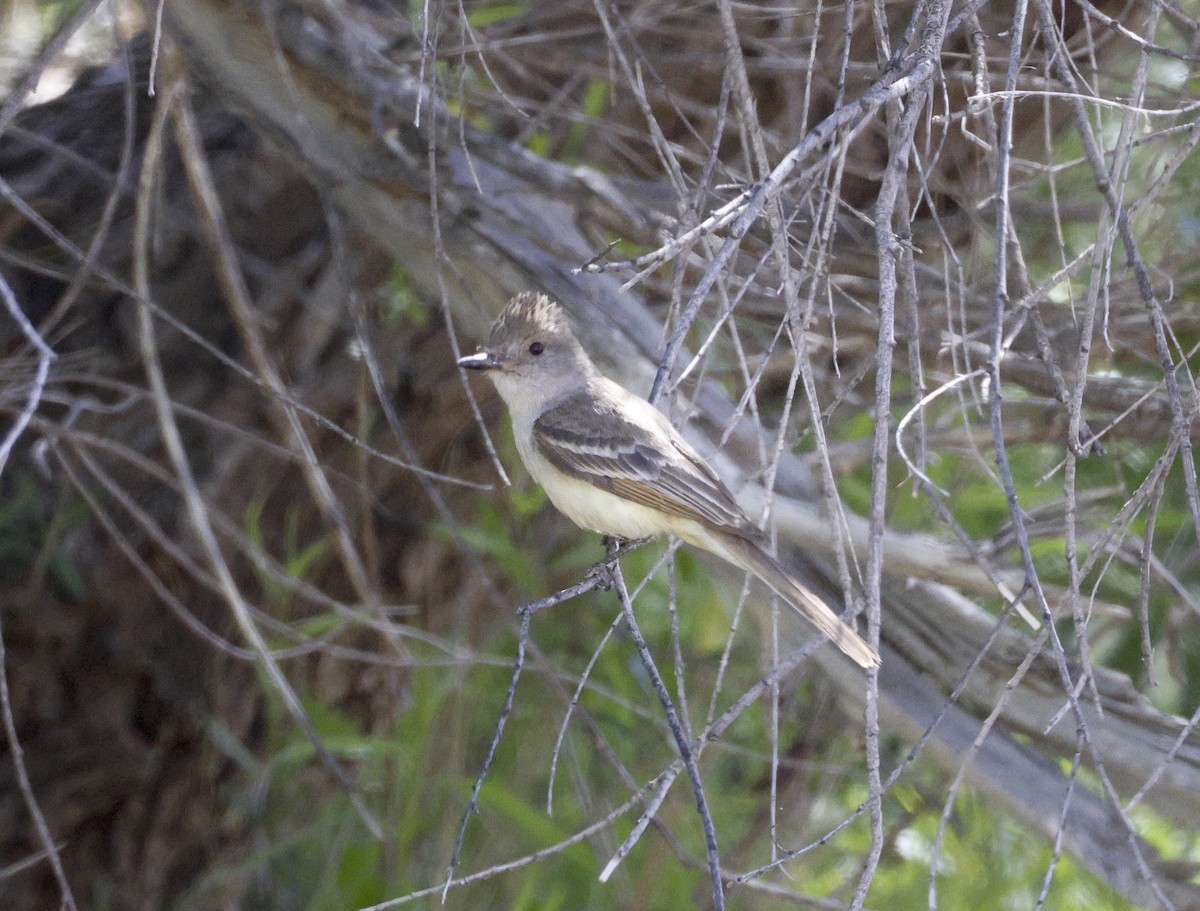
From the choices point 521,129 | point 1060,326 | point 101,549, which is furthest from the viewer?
point 101,549

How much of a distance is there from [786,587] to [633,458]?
550 millimetres

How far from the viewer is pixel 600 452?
3.14 m

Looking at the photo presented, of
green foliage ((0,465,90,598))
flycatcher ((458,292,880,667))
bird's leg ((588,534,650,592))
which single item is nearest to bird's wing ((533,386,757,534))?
flycatcher ((458,292,880,667))

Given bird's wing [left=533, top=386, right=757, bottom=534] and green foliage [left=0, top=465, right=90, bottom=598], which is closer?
bird's wing [left=533, top=386, right=757, bottom=534]

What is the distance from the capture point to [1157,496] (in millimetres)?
2104

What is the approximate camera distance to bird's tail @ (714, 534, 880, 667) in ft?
8.04

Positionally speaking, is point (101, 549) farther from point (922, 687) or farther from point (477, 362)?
point (922, 687)

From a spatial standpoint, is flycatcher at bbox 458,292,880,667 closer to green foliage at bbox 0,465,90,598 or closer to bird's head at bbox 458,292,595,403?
bird's head at bbox 458,292,595,403

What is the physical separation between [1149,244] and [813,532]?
7.07 feet

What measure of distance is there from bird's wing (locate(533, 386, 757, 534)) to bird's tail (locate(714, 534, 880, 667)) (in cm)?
5

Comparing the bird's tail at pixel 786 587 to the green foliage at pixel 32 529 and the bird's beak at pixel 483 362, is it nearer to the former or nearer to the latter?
the bird's beak at pixel 483 362

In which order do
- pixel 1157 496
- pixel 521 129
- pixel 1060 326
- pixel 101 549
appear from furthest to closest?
pixel 101 549 → pixel 521 129 → pixel 1060 326 → pixel 1157 496

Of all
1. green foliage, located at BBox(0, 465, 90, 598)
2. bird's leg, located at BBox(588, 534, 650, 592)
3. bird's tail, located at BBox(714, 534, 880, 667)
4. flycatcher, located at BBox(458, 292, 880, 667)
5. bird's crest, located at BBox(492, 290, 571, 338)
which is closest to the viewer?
bird's tail, located at BBox(714, 534, 880, 667)

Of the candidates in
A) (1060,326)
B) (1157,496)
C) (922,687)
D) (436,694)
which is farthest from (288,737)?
(1157,496)
